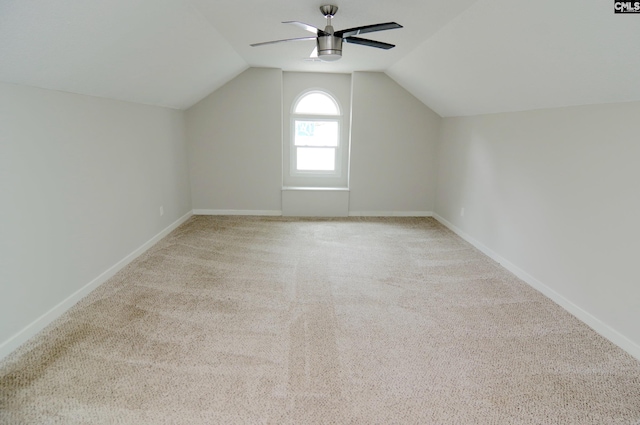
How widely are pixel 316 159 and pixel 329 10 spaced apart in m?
3.55

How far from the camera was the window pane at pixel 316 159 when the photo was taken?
630 centimetres

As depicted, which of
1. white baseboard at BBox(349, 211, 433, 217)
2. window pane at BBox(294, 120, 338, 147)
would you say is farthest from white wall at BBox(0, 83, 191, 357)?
white baseboard at BBox(349, 211, 433, 217)

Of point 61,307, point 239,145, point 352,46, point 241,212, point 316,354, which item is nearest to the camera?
point 316,354

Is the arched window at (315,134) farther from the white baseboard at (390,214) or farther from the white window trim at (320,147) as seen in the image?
the white baseboard at (390,214)

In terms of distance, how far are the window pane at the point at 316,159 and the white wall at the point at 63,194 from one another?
2.56 meters

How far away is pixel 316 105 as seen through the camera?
6152 millimetres

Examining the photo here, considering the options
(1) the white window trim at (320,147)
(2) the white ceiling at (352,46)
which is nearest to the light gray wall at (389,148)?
(1) the white window trim at (320,147)

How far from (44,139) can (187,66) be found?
5.69 ft

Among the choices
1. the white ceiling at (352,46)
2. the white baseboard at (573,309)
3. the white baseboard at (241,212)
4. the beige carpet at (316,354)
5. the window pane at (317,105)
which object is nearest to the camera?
the beige carpet at (316,354)

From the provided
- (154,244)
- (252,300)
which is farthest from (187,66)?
(252,300)

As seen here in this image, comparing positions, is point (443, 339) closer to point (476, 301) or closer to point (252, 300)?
point (476, 301)

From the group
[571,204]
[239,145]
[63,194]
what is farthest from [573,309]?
[239,145]

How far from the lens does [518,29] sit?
2502 millimetres

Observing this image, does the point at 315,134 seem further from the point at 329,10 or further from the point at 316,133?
the point at 329,10
